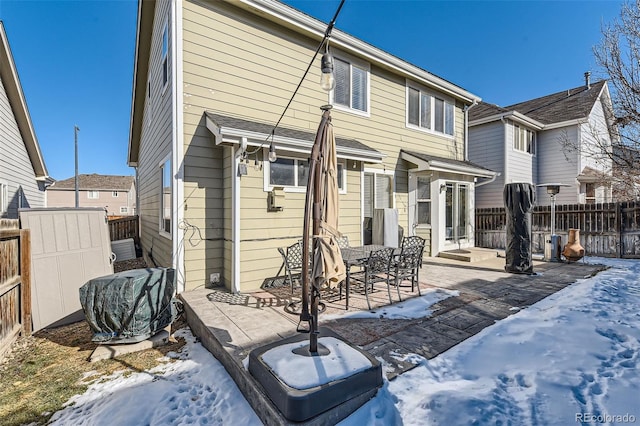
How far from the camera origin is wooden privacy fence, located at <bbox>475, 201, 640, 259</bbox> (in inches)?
347

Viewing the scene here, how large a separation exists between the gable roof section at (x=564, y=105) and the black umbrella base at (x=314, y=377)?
55.3 feet

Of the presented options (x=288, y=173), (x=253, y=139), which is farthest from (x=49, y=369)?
(x=288, y=173)

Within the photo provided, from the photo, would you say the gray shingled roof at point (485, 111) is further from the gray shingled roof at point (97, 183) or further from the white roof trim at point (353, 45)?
the gray shingled roof at point (97, 183)

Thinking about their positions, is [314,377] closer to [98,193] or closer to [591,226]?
[591,226]

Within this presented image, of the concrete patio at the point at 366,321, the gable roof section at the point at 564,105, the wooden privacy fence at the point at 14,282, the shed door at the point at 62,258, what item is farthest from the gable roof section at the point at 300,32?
the gable roof section at the point at 564,105

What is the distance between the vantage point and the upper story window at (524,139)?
13.3 metres

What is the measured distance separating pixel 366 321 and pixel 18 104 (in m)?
13.5

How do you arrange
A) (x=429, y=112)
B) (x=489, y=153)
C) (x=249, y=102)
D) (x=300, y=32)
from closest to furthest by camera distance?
(x=249, y=102)
(x=300, y=32)
(x=429, y=112)
(x=489, y=153)

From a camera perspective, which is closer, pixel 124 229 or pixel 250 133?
pixel 250 133

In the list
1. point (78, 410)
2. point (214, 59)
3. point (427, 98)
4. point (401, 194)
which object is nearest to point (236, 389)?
point (78, 410)

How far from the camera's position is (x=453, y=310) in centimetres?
438

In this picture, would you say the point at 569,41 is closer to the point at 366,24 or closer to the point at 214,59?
the point at 366,24

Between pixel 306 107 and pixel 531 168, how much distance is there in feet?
43.2

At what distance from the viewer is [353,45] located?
7168 mm
